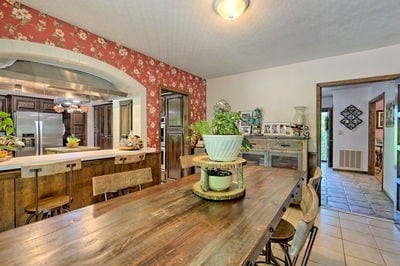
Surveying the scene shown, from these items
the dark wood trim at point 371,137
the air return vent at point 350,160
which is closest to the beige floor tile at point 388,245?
the dark wood trim at point 371,137

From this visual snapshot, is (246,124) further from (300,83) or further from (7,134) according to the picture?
(7,134)

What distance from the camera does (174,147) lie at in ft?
15.8

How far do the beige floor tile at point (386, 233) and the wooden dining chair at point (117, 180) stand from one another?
2842 millimetres

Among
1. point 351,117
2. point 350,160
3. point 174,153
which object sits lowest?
point 350,160

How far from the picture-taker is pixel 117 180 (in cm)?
164

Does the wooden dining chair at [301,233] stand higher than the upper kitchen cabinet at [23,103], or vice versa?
the upper kitchen cabinet at [23,103]

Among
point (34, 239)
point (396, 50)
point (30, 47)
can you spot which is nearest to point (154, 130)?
point (30, 47)

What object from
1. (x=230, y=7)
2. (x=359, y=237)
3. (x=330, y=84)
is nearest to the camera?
(x=230, y=7)

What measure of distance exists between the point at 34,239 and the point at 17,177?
1372 millimetres

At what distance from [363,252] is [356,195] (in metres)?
2.24

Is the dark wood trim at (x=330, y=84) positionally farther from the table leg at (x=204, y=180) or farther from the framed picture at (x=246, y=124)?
the table leg at (x=204, y=180)

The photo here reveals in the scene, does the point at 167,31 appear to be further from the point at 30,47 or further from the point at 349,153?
the point at 349,153

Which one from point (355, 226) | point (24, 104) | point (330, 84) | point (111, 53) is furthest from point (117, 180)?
point (24, 104)

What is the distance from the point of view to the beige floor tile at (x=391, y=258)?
1.99m
